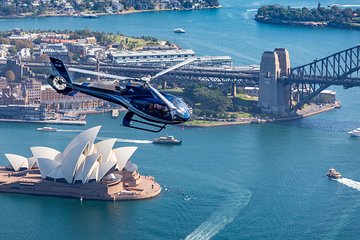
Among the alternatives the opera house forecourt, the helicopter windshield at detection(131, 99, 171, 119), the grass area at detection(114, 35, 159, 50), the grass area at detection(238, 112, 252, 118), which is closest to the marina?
the opera house forecourt

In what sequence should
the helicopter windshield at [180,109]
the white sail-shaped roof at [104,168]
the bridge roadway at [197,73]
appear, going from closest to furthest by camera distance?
the helicopter windshield at [180,109] → the white sail-shaped roof at [104,168] → the bridge roadway at [197,73]

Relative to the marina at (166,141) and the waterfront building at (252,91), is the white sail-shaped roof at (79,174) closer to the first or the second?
the marina at (166,141)

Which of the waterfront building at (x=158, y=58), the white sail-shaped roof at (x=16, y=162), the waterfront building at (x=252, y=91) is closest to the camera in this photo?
the white sail-shaped roof at (x=16, y=162)

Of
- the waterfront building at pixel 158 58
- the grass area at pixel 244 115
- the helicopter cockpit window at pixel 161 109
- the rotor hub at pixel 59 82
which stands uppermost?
the rotor hub at pixel 59 82

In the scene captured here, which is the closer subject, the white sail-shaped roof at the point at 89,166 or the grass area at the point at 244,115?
the white sail-shaped roof at the point at 89,166

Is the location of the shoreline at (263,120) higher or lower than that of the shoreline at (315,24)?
higher

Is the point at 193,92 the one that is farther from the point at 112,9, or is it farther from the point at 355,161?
the point at 112,9

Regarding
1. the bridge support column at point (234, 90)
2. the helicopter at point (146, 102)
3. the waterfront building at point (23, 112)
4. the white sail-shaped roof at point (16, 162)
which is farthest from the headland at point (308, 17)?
the helicopter at point (146, 102)
